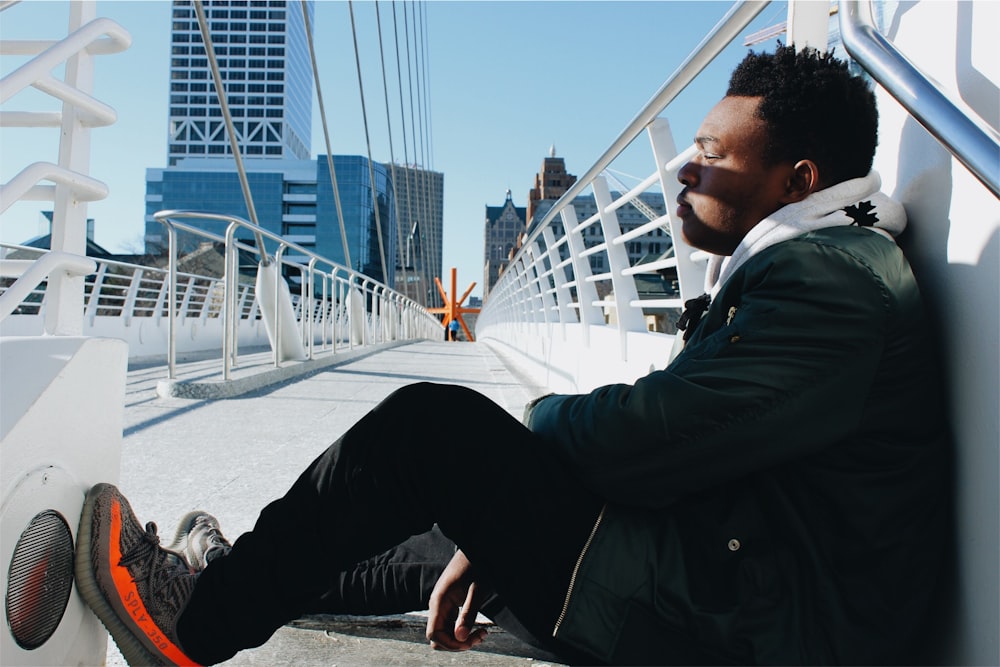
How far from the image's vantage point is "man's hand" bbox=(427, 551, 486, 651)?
1092 millimetres

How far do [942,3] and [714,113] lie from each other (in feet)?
1.18

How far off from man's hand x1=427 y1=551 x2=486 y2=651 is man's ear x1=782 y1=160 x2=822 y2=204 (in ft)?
2.60

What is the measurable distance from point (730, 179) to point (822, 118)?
0.55 feet

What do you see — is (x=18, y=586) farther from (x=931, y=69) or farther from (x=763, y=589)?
(x=931, y=69)

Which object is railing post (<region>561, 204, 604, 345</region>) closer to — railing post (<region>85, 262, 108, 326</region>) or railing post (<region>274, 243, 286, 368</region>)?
railing post (<region>274, 243, 286, 368</region>)

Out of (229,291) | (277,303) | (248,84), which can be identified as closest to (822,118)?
(229,291)

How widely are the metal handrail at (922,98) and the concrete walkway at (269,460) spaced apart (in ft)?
2.32

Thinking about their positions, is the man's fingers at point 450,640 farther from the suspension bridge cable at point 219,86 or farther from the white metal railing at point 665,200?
the suspension bridge cable at point 219,86

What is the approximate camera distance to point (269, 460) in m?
2.61

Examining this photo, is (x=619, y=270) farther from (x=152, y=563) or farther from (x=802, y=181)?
(x=152, y=563)

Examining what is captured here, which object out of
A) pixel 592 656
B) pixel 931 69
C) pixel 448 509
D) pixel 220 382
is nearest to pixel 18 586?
pixel 448 509

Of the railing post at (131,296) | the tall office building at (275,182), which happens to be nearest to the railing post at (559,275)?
the railing post at (131,296)

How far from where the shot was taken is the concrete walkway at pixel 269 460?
134 centimetres

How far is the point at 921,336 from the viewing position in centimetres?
91
